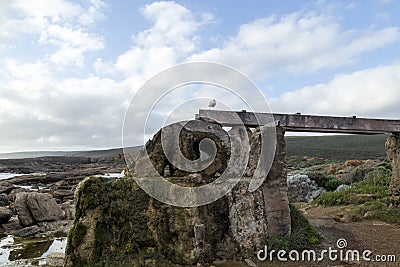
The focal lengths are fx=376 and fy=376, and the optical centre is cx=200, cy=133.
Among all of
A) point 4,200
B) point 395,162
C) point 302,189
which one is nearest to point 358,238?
point 395,162

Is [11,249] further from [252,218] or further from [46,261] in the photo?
[252,218]

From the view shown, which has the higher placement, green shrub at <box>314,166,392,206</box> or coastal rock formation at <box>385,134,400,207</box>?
coastal rock formation at <box>385,134,400,207</box>

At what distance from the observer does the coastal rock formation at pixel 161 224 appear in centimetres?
706

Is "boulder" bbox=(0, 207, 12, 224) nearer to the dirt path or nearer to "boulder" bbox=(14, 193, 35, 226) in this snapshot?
"boulder" bbox=(14, 193, 35, 226)

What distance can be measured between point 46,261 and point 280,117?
686 centimetres

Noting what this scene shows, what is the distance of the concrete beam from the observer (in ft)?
29.2

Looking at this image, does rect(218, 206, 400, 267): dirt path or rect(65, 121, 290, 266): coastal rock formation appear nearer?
rect(65, 121, 290, 266): coastal rock formation

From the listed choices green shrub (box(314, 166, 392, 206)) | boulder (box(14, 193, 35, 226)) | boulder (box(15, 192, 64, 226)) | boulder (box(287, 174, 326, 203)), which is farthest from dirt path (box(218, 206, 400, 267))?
boulder (box(14, 193, 35, 226))

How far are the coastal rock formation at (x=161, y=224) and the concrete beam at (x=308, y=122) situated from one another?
1173mm

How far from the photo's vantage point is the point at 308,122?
31.9 feet

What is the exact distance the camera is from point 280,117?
A: 30.6 feet

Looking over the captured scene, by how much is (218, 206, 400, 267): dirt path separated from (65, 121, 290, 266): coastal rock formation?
705 millimetres

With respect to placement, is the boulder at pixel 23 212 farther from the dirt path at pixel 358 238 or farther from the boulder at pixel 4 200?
the dirt path at pixel 358 238

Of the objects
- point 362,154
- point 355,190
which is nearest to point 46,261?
point 355,190
